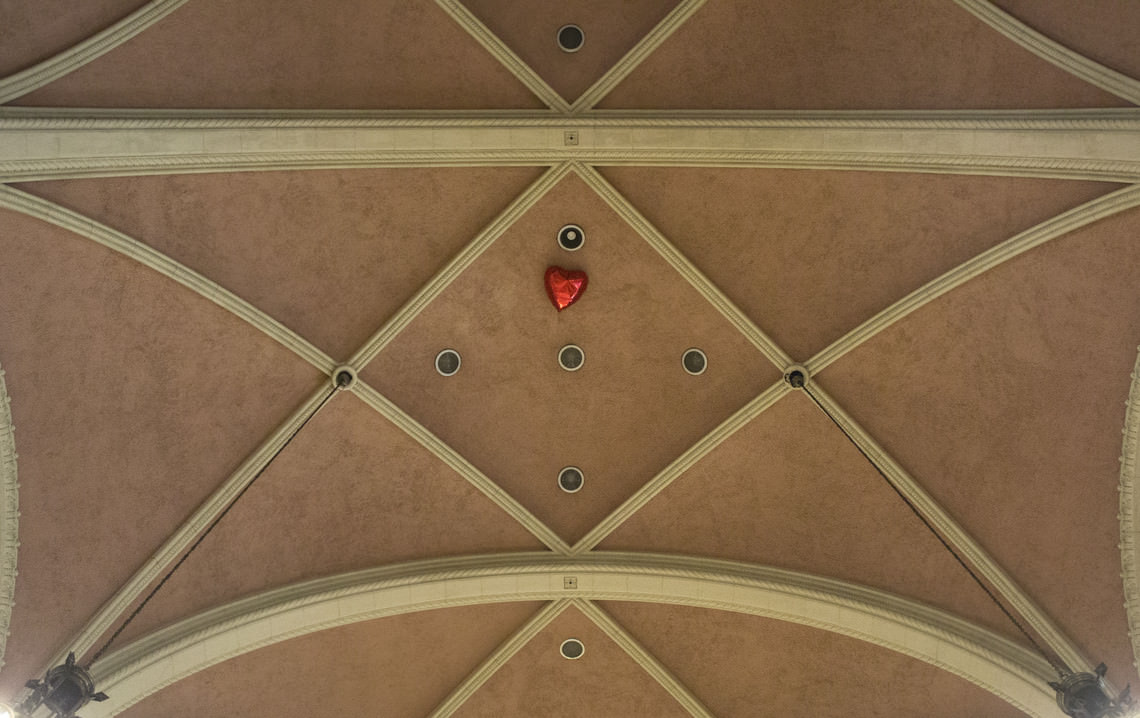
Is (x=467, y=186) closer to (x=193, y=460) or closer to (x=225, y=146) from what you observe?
(x=225, y=146)

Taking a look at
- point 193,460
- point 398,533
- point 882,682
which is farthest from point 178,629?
point 882,682

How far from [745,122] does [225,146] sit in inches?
199

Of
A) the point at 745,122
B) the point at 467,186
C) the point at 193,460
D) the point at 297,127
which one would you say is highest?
the point at 745,122

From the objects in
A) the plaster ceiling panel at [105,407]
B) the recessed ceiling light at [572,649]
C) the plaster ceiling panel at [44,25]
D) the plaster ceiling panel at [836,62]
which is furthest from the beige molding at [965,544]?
the plaster ceiling panel at [44,25]

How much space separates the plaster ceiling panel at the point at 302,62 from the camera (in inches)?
386

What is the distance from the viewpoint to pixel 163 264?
1043 centimetres

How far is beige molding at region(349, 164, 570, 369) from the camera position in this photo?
10977 millimetres

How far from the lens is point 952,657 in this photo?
1083 centimetres

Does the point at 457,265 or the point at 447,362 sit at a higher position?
the point at 457,265

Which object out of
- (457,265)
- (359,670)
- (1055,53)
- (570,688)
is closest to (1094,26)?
(1055,53)

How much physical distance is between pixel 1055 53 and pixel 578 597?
7.39m

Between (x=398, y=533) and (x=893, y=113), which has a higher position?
(x=893, y=113)

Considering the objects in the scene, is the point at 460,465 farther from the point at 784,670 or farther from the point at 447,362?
the point at 784,670

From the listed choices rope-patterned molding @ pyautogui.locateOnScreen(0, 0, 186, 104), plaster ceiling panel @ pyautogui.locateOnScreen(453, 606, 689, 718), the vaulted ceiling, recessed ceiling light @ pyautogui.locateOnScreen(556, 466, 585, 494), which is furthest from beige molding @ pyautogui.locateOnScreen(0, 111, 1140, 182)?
plaster ceiling panel @ pyautogui.locateOnScreen(453, 606, 689, 718)
